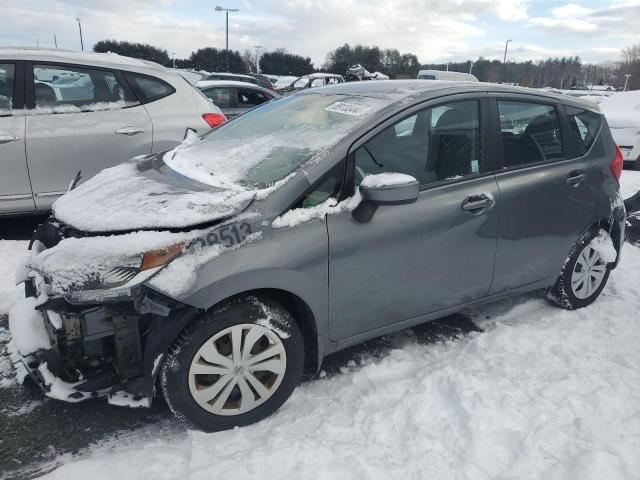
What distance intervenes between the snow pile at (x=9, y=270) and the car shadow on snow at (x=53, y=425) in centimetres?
77

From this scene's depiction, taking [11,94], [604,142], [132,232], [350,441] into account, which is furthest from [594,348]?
[11,94]

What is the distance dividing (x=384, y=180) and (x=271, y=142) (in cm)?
85

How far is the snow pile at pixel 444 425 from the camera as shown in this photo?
2.23 metres

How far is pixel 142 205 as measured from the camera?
242 centimetres

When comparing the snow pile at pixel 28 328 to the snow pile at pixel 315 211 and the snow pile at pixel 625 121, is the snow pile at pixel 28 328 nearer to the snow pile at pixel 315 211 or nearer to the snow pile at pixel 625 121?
the snow pile at pixel 315 211

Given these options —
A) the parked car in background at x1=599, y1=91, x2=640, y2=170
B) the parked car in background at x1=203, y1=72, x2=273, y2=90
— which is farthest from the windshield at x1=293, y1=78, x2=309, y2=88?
the parked car in background at x1=599, y1=91, x2=640, y2=170

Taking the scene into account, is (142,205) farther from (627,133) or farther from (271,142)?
(627,133)

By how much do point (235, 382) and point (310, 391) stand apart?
1.81 feet

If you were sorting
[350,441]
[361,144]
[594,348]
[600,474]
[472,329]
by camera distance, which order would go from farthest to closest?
[472,329], [594,348], [361,144], [350,441], [600,474]

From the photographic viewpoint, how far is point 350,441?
2398 millimetres

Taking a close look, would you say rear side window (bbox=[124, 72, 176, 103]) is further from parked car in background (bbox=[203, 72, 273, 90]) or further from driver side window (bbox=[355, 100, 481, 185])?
parked car in background (bbox=[203, 72, 273, 90])

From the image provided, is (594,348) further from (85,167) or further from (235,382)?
(85,167)

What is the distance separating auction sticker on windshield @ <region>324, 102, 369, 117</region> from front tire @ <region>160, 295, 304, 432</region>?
1.18 metres

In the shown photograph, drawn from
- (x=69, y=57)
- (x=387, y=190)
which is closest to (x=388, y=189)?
(x=387, y=190)
